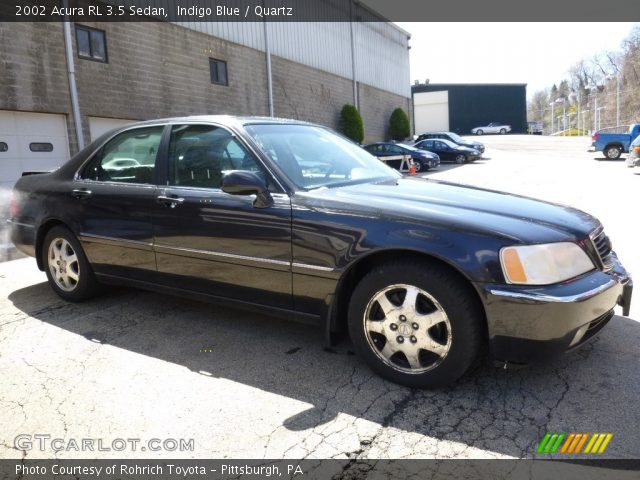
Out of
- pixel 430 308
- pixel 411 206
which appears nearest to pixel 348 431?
pixel 430 308

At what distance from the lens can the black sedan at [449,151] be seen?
2708cm

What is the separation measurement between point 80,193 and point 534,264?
3.51 metres

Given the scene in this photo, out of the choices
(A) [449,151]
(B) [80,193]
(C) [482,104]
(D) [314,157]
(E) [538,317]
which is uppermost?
(C) [482,104]

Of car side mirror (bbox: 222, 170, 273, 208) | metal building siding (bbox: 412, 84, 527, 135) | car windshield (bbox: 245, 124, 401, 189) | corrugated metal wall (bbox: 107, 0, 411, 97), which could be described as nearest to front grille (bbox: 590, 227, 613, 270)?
car windshield (bbox: 245, 124, 401, 189)

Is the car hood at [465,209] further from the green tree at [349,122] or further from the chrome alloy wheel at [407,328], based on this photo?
the green tree at [349,122]

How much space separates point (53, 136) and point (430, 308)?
41.0 feet

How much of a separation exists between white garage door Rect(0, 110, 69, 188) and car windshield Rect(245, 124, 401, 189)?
9970mm

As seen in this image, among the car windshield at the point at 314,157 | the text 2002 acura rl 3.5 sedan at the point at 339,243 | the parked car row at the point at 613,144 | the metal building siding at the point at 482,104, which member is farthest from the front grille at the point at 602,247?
the metal building siding at the point at 482,104

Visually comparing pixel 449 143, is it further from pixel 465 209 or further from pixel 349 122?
pixel 465 209

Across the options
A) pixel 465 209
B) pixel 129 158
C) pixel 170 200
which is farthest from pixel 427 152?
pixel 465 209

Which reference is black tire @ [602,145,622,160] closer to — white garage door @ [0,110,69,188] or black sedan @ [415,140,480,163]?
black sedan @ [415,140,480,163]

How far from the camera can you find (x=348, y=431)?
2539 millimetres

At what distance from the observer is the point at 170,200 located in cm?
Result: 366

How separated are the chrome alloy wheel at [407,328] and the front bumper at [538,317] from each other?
0.84ft
